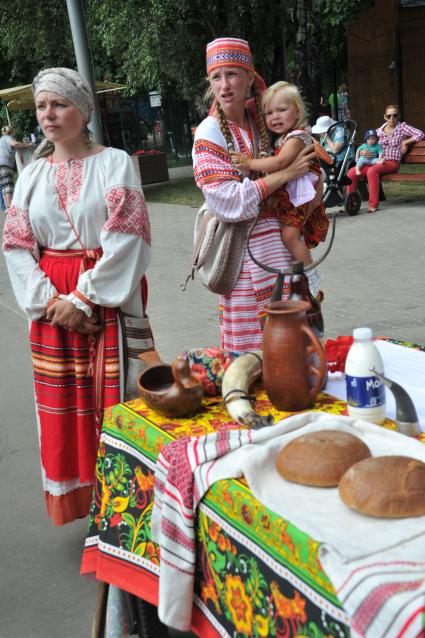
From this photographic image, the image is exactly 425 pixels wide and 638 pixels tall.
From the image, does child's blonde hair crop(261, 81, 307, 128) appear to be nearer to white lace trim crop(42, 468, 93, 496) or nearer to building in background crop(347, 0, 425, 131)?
white lace trim crop(42, 468, 93, 496)

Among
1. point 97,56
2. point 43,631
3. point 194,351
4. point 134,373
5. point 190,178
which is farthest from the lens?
point 97,56

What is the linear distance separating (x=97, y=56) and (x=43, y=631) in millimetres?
21557

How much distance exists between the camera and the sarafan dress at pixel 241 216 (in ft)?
9.58

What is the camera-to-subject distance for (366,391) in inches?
74.0

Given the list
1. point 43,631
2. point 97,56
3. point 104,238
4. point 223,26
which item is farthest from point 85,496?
point 97,56

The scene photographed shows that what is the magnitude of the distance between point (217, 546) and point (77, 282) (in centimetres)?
148

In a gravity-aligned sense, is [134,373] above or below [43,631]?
above

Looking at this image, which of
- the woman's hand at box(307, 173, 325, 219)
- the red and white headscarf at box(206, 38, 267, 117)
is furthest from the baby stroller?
the red and white headscarf at box(206, 38, 267, 117)

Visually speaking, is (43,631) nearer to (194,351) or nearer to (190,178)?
(194,351)

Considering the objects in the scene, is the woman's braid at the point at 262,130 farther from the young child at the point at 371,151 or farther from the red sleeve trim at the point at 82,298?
the young child at the point at 371,151

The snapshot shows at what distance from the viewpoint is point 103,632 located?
2.36 meters

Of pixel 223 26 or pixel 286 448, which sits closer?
pixel 286 448

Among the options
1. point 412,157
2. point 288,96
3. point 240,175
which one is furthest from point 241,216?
point 412,157

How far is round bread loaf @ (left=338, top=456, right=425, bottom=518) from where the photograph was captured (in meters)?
1.46
